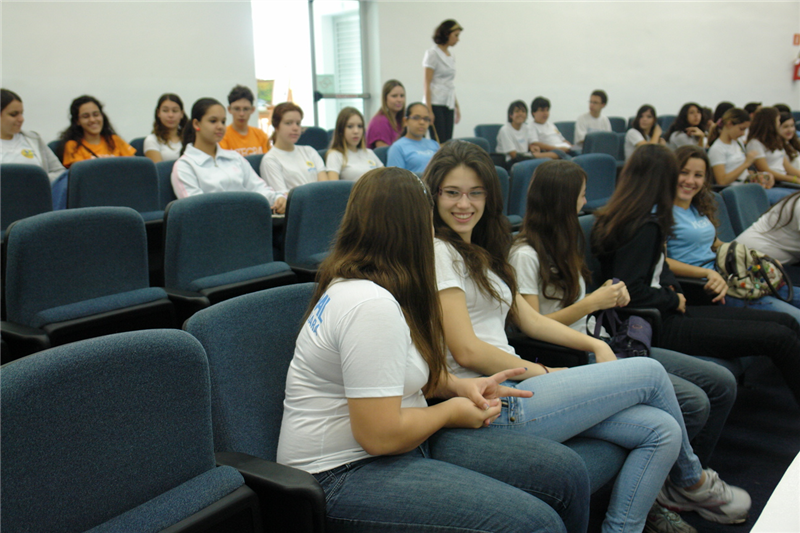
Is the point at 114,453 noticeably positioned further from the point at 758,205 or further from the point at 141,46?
the point at 141,46

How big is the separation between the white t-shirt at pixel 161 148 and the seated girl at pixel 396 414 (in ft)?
11.6

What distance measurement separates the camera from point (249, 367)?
1265 mm

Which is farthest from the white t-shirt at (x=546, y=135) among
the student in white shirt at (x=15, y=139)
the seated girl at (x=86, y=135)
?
the student in white shirt at (x=15, y=139)

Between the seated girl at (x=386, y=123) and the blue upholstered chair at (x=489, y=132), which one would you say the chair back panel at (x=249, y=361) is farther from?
the blue upholstered chair at (x=489, y=132)

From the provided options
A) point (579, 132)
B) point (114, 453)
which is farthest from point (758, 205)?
point (579, 132)

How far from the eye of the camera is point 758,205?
3414 mm

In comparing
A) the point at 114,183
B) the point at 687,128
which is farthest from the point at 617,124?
the point at 114,183

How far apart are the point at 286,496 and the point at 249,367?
1.04 feet

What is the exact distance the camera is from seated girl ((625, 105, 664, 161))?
22.3 ft

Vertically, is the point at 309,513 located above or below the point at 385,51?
below

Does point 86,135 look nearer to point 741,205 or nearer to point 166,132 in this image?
point 166,132

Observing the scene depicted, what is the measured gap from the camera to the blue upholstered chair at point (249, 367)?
1.20m

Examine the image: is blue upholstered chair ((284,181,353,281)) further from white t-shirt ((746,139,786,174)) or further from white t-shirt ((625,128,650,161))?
white t-shirt ((625,128,650,161))

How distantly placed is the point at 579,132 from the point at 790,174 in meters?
3.20
